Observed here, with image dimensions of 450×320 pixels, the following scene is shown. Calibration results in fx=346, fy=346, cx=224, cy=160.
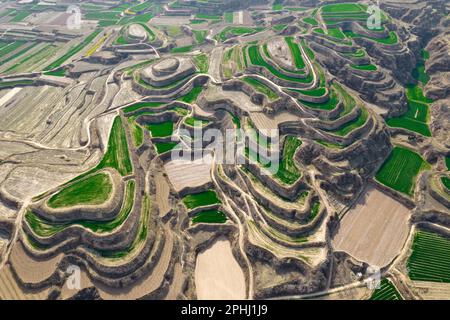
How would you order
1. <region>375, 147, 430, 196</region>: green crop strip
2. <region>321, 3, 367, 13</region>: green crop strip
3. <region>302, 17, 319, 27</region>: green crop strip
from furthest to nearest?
<region>321, 3, 367, 13</region>: green crop strip → <region>302, 17, 319, 27</region>: green crop strip → <region>375, 147, 430, 196</region>: green crop strip

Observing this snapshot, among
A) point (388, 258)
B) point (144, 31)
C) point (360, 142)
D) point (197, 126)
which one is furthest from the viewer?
point (144, 31)

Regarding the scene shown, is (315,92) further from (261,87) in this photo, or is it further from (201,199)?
(201,199)

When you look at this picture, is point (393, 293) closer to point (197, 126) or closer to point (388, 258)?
point (388, 258)

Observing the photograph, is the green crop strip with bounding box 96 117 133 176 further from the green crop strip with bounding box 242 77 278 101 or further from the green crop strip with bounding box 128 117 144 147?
the green crop strip with bounding box 242 77 278 101

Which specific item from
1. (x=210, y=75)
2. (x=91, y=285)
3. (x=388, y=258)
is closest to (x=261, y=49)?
(x=210, y=75)

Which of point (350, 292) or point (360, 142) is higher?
point (360, 142)

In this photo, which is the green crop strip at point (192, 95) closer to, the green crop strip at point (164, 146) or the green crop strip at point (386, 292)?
the green crop strip at point (164, 146)

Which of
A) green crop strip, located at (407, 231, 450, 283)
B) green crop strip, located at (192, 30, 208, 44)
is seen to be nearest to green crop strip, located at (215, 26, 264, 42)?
green crop strip, located at (192, 30, 208, 44)
